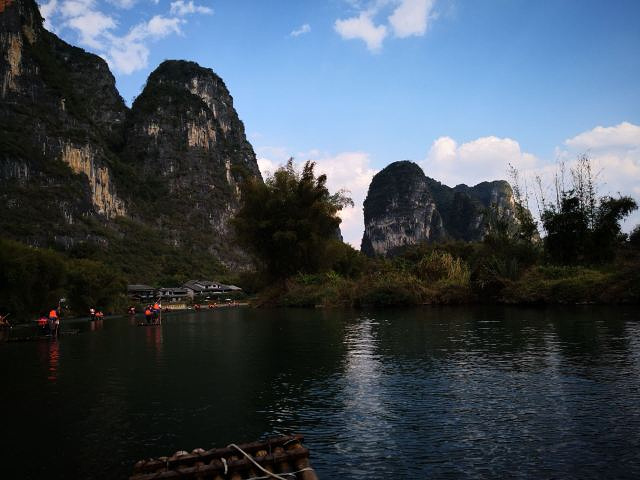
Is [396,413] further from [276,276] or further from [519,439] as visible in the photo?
[276,276]

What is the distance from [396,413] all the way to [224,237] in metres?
180

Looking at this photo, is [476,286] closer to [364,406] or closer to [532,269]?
[532,269]

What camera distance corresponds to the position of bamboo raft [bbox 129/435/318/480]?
5270 millimetres

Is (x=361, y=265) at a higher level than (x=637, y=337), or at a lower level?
higher

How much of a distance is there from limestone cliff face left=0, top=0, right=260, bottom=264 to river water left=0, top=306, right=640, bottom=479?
3112 inches

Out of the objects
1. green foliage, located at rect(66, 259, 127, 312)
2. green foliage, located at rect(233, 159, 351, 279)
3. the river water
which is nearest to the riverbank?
green foliage, located at rect(233, 159, 351, 279)

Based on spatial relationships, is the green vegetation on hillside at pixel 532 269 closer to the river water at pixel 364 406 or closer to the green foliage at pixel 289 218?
the green foliage at pixel 289 218

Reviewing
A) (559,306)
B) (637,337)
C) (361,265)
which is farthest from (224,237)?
(637,337)

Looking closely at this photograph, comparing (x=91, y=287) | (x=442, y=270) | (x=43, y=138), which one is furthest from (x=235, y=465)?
(x=43, y=138)

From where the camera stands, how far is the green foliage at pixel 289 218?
4722 centimetres

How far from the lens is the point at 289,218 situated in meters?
46.9

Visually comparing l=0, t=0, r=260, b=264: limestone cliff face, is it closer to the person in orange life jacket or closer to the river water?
the person in orange life jacket

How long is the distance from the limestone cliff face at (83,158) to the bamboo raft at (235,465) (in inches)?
3464

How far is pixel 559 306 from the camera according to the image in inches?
1157
